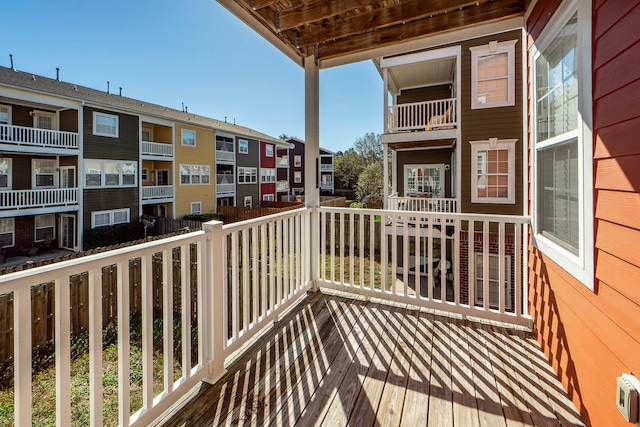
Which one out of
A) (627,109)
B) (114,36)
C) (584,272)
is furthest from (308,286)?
(114,36)

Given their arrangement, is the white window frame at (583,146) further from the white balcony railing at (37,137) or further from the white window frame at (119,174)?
the white window frame at (119,174)

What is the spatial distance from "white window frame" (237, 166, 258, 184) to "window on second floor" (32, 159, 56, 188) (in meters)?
8.63

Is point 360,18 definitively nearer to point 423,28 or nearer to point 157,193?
point 423,28

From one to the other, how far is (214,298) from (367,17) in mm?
2492

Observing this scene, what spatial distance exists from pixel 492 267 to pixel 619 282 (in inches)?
219

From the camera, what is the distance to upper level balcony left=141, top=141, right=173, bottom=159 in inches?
528

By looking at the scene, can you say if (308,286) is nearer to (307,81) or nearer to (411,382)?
(411,382)

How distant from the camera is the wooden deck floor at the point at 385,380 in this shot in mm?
1524

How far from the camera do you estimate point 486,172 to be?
699cm

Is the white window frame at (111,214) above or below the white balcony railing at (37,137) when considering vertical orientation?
below

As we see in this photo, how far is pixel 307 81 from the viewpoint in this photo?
3094 millimetres

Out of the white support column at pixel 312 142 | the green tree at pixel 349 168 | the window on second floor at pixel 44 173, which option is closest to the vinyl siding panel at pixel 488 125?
the white support column at pixel 312 142

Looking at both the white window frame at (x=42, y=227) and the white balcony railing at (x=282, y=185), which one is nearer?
the white window frame at (x=42, y=227)

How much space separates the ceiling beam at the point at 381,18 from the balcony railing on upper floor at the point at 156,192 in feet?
42.8
